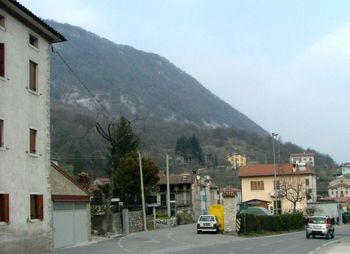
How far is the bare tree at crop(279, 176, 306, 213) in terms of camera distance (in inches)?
3304

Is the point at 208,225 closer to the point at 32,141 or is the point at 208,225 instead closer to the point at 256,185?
the point at 32,141

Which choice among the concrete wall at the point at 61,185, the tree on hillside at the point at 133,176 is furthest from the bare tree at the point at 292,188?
the concrete wall at the point at 61,185

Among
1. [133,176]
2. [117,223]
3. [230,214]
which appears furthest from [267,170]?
[117,223]

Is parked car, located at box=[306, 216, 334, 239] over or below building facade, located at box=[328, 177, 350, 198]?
below

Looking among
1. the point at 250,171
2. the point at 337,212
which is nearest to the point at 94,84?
the point at 250,171

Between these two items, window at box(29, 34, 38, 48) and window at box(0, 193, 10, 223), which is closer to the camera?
window at box(0, 193, 10, 223)

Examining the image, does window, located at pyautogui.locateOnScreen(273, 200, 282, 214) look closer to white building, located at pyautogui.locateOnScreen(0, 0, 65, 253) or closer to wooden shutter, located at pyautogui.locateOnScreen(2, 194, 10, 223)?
white building, located at pyautogui.locateOnScreen(0, 0, 65, 253)

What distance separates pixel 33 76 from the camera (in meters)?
28.9

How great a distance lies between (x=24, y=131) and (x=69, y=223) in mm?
8103

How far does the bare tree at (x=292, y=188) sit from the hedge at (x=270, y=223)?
18208 millimetres

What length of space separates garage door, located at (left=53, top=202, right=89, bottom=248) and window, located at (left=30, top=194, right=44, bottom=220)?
6.56 feet

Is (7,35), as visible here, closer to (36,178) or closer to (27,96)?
(27,96)

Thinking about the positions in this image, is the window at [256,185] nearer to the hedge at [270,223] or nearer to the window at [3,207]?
the hedge at [270,223]

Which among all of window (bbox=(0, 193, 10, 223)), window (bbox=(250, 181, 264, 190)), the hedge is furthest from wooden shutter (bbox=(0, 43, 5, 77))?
window (bbox=(250, 181, 264, 190))
